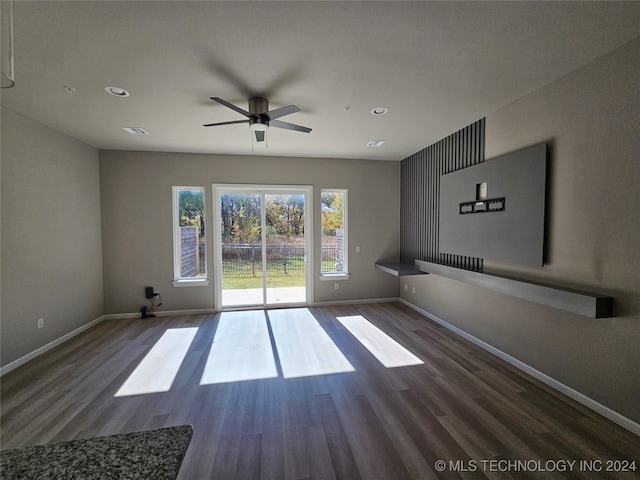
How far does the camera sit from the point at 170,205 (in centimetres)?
482

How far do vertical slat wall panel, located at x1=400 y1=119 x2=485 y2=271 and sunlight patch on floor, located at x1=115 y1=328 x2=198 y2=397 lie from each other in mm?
3886

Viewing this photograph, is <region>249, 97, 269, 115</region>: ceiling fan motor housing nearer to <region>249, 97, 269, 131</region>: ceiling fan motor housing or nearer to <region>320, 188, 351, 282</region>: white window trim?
<region>249, 97, 269, 131</region>: ceiling fan motor housing

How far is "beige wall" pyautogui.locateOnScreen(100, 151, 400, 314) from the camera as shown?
183 inches

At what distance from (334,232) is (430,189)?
6.41 feet

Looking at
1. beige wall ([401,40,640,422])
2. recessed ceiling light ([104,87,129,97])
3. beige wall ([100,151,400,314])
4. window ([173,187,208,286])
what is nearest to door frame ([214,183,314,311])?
beige wall ([100,151,400,314])

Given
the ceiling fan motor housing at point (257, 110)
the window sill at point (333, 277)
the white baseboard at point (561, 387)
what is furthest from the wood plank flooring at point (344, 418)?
the ceiling fan motor housing at point (257, 110)

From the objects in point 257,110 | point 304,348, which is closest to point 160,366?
point 304,348

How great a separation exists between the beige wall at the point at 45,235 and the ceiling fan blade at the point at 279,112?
283 cm

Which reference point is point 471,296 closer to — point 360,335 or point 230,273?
point 360,335

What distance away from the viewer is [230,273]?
203 inches

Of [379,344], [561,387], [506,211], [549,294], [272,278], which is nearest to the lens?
[549,294]

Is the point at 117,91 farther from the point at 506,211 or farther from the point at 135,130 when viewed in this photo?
the point at 506,211

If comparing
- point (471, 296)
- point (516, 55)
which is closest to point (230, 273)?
point (471, 296)

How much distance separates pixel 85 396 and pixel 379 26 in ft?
13.0
